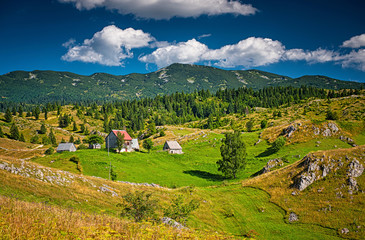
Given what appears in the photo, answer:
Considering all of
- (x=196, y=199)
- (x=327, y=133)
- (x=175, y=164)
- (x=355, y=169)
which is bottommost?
(x=175, y=164)

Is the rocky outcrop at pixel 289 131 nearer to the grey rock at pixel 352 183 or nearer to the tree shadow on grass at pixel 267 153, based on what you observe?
the tree shadow on grass at pixel 267 153

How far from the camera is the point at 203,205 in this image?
37062 mm

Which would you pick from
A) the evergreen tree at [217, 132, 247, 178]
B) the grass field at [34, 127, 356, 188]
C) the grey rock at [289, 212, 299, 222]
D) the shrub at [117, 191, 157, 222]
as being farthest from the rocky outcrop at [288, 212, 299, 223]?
the evergreen tree at [217, 132, 247, 178]

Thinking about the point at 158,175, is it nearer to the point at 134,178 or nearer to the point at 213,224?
the point at 134,178

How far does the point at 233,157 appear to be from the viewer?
65.1 meters

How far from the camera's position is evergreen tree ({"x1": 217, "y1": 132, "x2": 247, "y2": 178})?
6438 cm

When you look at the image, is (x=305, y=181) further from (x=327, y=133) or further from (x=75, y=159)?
(x=75, y=159)

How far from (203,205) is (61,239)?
3303cm

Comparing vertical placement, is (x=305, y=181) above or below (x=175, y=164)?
above

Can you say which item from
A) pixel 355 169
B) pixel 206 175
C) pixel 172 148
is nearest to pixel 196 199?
Answer: pixel 355 169

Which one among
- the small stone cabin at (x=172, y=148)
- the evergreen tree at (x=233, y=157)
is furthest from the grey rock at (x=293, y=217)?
the small stone cabin at (x=172, y=148)

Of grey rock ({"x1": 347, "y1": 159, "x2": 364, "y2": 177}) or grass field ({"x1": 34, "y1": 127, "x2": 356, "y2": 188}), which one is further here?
grass field ({"x1": 34, "y1": 127, "x2": 356, "y2": 188})

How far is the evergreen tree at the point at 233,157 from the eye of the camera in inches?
2534

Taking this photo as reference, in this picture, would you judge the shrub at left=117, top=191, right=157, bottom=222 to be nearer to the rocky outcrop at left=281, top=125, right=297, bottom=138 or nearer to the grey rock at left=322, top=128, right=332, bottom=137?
the grey rock at left=322, top=128, right=332, bottom=137
